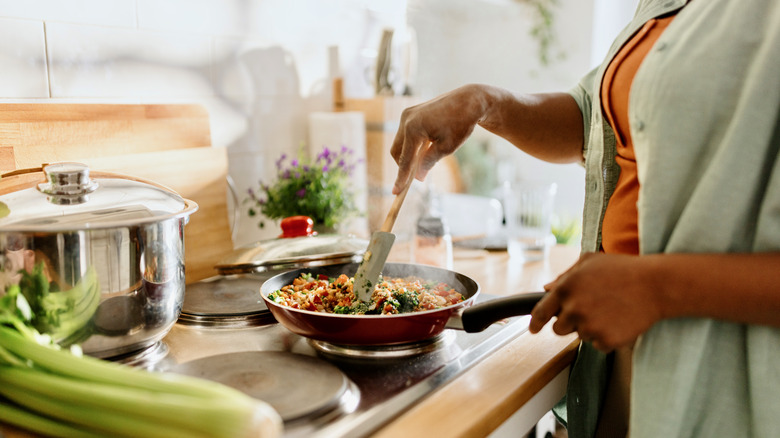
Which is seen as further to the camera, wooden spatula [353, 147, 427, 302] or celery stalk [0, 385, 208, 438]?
wooden spatula [353, 147, 427, 302]

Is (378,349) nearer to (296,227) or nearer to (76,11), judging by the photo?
(296,227)

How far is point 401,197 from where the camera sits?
989mm

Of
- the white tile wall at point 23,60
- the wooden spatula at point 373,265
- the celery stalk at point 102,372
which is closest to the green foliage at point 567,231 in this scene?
the wooden spatula at point 373,265

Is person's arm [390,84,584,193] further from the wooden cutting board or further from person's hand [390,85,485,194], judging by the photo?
the wooden cutting board

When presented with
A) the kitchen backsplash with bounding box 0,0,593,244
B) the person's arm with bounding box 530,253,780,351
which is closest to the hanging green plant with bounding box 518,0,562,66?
the kitchen backsplash with bounding box 0,0,593,244

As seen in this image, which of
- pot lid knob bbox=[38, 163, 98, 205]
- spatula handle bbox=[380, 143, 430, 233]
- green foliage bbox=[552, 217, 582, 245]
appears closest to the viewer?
pot lid knob bbox=[38, 163, 98, 205]

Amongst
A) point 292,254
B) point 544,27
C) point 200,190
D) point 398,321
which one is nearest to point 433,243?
point 292,254

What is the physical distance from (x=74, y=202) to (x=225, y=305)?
36 cm

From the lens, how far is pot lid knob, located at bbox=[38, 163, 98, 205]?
2.42ft

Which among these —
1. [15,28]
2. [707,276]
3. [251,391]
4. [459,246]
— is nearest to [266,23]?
[15,28]

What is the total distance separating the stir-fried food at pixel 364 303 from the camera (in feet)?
2.91

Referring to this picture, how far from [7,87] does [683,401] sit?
108 centimetres

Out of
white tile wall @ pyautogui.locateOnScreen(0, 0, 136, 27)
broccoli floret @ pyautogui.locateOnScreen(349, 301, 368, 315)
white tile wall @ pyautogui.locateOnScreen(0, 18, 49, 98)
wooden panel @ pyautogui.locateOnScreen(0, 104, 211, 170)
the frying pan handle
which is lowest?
broccoli floret @ pyautogui.locateOnScreen(349, 301, 368, 315)

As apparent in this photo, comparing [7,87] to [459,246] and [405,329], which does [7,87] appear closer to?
[405,329]
